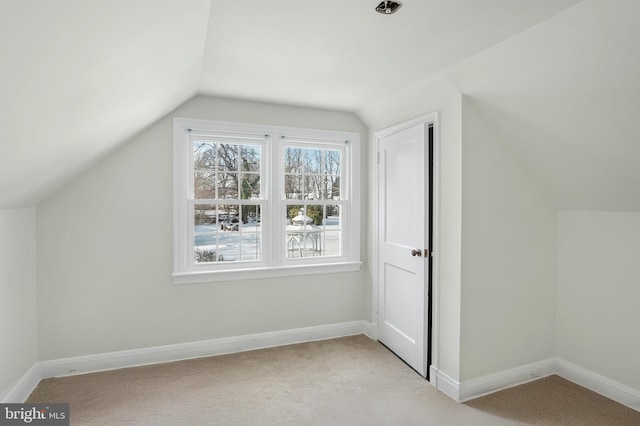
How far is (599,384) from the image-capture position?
8.56ft

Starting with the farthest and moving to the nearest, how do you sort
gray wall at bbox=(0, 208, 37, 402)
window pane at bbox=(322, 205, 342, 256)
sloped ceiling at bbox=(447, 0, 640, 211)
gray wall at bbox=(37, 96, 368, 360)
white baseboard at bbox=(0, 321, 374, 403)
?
window pane at bbox=(322, 205, 342, 256), gray wall at bbox=(37, 96, 368, 360), white baseboard at bbox=(0, 321, 374, 403), gray wall at bbox=(0, 208, 37, 402), sloped ceiling at bbox=(447, 0, 640, 211)

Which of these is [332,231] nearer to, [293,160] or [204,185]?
[293,160]

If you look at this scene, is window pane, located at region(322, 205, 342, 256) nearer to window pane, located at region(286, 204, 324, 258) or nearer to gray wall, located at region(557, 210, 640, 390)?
window pane, located at region(286, 204, 324, 258)

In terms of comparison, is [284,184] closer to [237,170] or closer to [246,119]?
[237,170]

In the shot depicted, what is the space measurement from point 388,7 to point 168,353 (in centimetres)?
315

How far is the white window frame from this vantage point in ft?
10.2

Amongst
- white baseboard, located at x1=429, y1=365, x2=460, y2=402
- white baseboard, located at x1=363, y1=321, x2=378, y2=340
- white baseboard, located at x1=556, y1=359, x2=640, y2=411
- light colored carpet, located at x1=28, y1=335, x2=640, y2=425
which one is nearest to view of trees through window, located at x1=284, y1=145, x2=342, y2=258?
white baseboard, located at x1=363, y1=321, x2=378, y2=340

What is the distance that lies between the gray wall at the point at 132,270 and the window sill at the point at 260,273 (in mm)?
71

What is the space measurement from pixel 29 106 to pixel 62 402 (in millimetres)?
2207

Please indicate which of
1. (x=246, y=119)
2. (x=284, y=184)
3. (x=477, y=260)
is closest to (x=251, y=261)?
(x=284, y=184)

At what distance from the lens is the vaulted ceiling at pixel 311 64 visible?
117cm

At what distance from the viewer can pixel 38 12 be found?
85 cm

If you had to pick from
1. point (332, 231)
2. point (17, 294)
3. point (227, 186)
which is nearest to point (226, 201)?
point (227, 186)

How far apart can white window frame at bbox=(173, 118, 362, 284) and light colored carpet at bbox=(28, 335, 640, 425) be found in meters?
0.83
